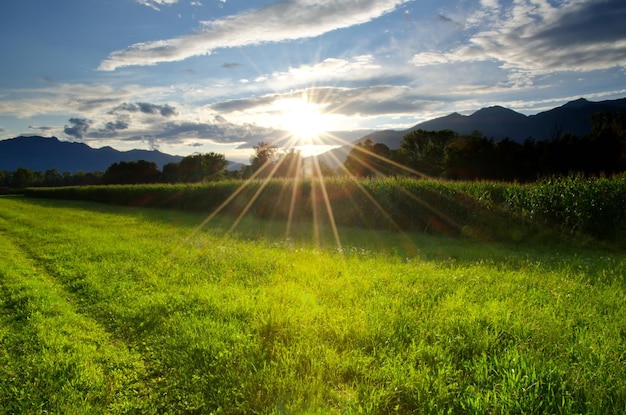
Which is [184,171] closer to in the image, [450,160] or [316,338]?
[450,160]

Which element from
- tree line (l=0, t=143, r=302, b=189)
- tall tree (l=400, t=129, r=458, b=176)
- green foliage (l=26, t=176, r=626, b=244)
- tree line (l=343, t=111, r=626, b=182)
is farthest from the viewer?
tree line (l=0, t=143, r=302, b=189)

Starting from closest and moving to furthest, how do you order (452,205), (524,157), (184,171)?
(452,205) < (524,157) < (184,171)

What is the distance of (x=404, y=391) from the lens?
158 inches

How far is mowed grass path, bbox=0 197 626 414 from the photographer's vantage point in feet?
13.1

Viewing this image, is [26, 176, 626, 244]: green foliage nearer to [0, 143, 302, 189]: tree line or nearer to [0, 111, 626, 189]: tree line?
[0, 111, 626, 189]: tree line

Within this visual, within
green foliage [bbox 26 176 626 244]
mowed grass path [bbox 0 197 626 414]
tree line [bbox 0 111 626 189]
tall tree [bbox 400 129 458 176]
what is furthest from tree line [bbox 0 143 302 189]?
mowed grass path [bbox 0 197 626 414]

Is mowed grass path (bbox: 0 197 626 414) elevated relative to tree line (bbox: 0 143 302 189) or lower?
lower

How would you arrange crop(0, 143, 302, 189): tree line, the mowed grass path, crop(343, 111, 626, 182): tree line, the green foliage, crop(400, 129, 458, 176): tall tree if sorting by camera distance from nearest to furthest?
the mowed grass path, the green foliage, crop(343, 111, 626, 182): tree line, crop(400, 129, 458, 176): tall tree, crop(0, 143, 302, 189): tree line

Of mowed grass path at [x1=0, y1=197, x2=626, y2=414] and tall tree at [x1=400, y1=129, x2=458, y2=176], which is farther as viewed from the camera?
tall tree at [x1=400, y1=129, x2=458, y2=176]

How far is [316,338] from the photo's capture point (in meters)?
5.27

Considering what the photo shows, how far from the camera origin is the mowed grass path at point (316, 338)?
13.1 feet

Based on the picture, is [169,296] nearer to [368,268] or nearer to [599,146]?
[368,268]

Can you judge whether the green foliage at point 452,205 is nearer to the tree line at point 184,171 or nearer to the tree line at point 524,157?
the tree line at point 524,157

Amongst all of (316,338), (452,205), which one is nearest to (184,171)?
(452,205)
